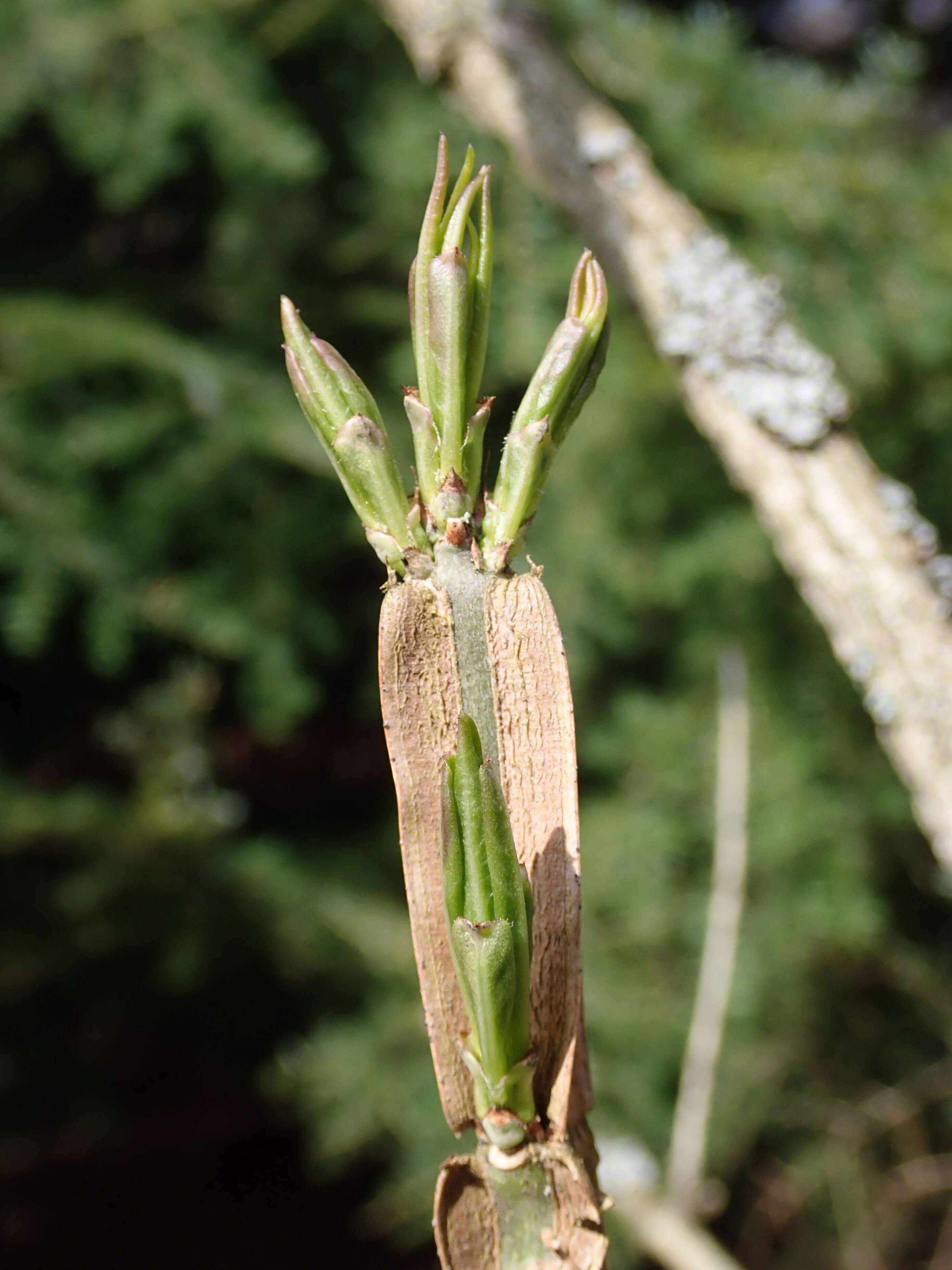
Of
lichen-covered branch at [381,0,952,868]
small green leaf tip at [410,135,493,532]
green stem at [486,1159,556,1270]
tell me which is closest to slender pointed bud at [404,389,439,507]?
small green leaf tip at [410,135,493,532]

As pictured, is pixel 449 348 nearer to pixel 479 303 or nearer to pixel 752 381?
pixel 479 303

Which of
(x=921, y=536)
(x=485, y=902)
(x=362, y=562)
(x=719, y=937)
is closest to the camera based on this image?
(x=485, y=902)

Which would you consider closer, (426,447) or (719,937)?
(426,447)

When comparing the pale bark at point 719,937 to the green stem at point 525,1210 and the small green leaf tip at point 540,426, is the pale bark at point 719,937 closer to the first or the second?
the green stem at point 525,1210

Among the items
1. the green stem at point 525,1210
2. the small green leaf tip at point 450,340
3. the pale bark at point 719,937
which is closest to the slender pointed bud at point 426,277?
the small green leaf tip at point 450,340

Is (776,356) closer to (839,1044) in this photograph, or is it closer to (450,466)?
(450,466)

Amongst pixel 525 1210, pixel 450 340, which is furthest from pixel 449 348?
pixel 525 1210

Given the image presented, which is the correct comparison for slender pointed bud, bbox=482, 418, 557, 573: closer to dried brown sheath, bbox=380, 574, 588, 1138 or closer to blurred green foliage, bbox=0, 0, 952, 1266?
dried brown sheath, bbox=380, 574, 588, 1138
